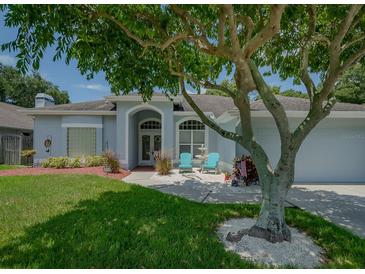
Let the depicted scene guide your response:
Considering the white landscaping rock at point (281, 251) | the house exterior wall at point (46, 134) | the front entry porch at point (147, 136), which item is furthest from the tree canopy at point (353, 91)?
the house exterior wall at point (46, 134)

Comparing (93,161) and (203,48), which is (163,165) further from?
(203,48)

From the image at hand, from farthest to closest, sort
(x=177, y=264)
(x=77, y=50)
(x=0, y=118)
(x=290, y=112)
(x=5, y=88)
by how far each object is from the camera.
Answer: (x=5, y=88)
(x=0, y=118)
(x=290, y=112)
(x=77, y=50)
(x=177, y=264)

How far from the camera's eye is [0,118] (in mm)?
19375

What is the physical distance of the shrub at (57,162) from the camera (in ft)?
46.6

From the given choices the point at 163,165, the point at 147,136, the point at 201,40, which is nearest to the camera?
the point at 201,40

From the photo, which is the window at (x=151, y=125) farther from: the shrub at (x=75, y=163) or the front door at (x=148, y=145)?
the shrub at (x=75, y=163)

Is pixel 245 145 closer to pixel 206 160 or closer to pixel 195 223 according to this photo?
pixel 195 223

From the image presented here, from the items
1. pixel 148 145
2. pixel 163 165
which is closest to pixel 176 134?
pixel 148 145

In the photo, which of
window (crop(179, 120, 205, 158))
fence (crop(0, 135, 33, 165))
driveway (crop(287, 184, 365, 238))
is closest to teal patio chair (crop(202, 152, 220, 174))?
window (crop(179, 120, 205, 158))

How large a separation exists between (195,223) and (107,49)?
4.93 m

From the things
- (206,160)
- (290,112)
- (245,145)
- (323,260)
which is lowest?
(323,260)

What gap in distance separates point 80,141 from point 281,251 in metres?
14.7

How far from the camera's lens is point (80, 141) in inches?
608
